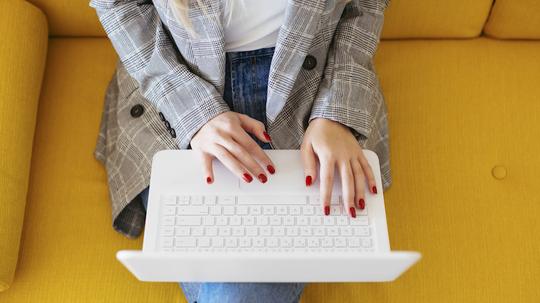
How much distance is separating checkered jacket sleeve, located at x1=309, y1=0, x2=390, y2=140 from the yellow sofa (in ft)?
0.65

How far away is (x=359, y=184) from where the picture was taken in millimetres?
818

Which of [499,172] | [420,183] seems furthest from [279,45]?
[499,172]

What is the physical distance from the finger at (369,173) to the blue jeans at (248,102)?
0.19 metres

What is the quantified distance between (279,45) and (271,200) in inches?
10.0

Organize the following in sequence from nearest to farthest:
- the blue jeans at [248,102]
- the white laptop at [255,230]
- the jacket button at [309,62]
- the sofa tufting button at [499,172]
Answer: the white laptop at [255,230], the blue jeans at [248,102], the jacket button at [309,62], the sofa tufting button at [499,172]

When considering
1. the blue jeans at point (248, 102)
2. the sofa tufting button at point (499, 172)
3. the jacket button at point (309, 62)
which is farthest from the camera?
the sofa tufting button at point (499, 172)

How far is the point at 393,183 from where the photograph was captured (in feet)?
3.46

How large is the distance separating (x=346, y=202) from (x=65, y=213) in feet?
1.76

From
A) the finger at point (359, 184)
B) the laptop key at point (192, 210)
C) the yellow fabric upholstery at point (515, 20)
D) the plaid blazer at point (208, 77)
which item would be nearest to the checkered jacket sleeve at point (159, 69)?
the plaid blazer at point (208, 77)

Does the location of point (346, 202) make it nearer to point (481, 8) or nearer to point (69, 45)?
point (481, 8)

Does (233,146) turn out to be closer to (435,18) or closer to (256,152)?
(256,152)

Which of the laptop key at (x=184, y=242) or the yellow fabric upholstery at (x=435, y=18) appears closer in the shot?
the laptop key at (x=184, y=242)

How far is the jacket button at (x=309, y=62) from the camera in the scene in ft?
3.14

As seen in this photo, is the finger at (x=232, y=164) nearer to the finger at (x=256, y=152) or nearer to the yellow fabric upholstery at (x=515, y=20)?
the finger at (x=256, y=152)
